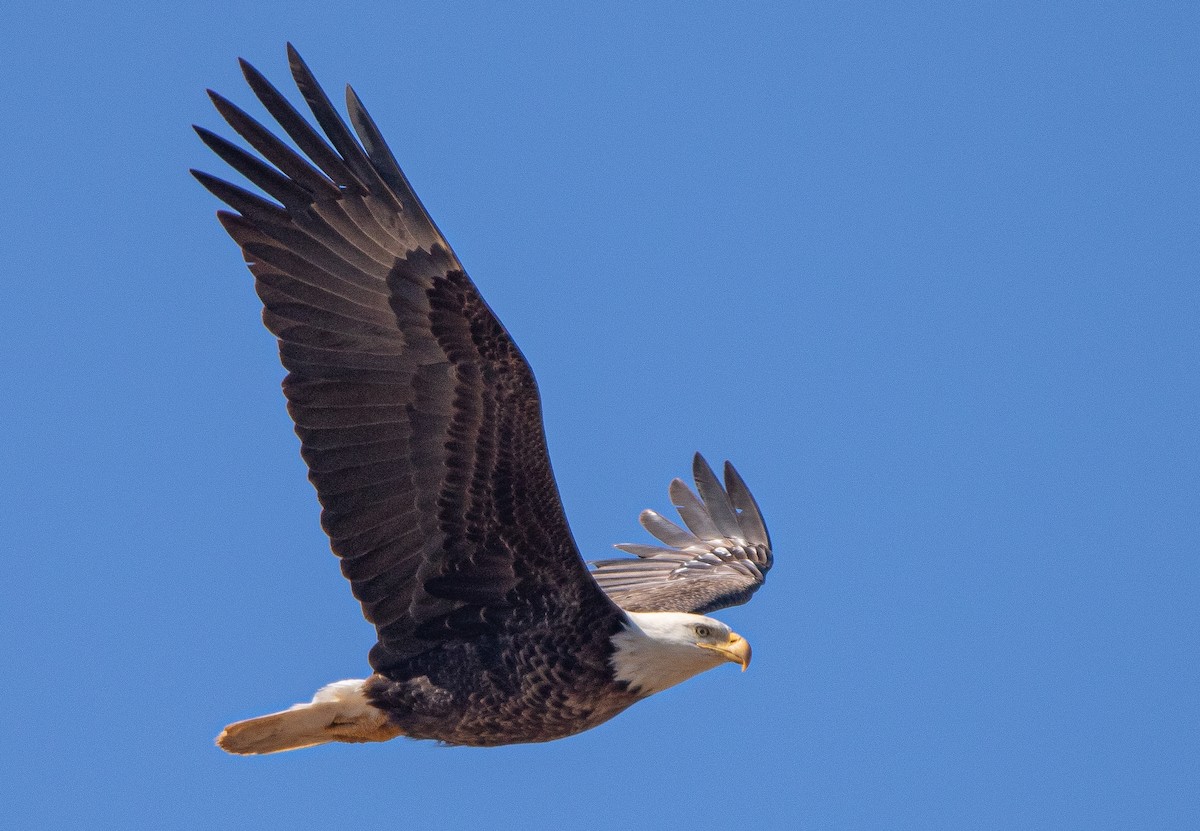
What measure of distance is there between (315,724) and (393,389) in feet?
6.41

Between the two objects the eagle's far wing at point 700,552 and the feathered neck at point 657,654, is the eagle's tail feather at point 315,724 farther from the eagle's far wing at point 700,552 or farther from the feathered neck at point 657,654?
the eagle's far wing at point 700,552

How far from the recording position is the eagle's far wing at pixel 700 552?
489 inches

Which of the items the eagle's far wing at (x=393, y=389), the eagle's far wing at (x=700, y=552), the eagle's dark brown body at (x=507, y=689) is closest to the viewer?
the eagle's far wing at (x=393, y=389)

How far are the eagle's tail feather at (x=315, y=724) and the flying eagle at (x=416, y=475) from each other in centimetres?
1

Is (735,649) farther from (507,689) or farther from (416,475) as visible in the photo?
(416,475)

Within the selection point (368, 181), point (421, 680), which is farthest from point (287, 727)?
point (368, 181)

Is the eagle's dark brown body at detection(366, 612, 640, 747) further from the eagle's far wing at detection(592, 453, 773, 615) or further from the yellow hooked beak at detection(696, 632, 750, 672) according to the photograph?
the eagle's far wing at detection(592, 453, 773, 615)

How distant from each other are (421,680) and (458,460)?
1310mm

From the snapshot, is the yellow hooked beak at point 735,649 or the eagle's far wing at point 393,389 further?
the yellow hooked beak at point 735,649

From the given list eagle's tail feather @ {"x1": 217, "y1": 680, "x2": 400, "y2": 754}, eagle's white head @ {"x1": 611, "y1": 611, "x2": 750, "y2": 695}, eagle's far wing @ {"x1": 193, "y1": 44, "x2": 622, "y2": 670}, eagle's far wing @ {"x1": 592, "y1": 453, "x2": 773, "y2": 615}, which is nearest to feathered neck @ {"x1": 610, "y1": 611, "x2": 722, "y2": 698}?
eagle's white head @ {"x1": 611, "y1": 611, "x2": 750, "y2": 695}

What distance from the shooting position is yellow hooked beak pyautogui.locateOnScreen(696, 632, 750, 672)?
32.5 feet

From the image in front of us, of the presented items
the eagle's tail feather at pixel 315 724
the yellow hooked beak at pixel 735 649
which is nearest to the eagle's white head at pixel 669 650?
the yellow hooked beak at pixel 735 649

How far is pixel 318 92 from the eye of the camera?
942 cm

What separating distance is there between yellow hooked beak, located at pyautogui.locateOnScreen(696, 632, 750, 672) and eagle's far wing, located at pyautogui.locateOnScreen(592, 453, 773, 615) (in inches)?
81.2
